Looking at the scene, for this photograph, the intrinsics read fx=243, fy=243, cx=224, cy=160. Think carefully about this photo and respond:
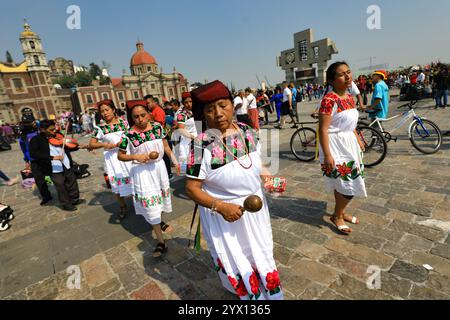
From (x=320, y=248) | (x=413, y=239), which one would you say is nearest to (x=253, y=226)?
(x=320, y=248)

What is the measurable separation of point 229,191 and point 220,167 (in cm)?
19

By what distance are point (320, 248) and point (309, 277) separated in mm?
538

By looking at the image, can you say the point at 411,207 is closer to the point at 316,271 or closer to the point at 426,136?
the point at 316,271

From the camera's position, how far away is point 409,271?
8.02 feet

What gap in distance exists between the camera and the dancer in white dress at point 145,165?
3.18m

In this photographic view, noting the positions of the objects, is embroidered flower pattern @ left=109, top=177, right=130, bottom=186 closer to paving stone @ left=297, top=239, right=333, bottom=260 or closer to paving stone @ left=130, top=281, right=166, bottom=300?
paving stone @ left=130, top=281, right=166, bottom=300

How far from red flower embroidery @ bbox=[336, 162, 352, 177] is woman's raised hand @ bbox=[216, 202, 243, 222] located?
1999mm

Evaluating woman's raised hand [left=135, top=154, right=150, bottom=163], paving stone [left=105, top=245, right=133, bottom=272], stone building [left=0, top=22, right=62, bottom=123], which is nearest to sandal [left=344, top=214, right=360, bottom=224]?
woman's raised hand [left=135, top=154, right=150, bottom=163]

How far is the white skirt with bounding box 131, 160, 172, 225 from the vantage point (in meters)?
3.20

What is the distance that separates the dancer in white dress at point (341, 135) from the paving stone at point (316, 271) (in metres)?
0.76

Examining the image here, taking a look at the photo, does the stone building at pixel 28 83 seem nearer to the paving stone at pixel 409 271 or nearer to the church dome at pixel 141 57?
the church dome at pixel 141 57

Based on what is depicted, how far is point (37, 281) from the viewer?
117 inches
